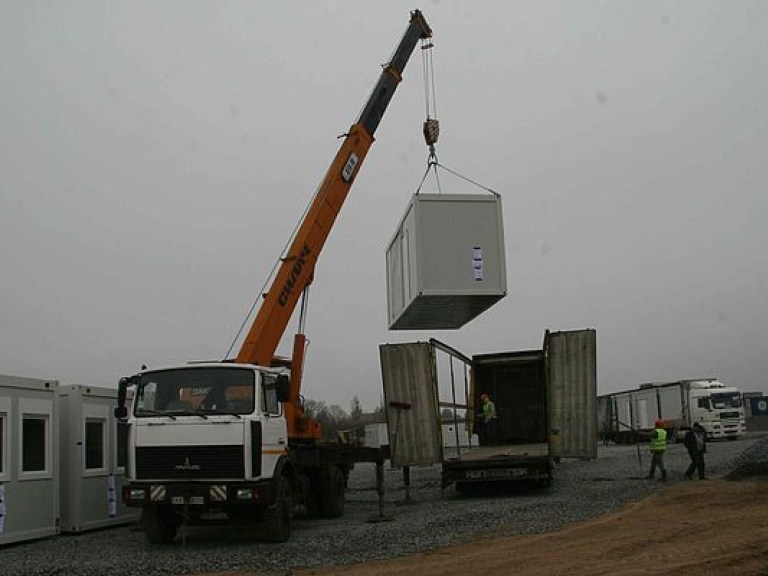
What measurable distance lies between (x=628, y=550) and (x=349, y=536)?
164 inches

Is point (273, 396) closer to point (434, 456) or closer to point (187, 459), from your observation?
point (187, 459)

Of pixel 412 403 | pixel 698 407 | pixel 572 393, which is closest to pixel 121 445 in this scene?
pixel 412 403

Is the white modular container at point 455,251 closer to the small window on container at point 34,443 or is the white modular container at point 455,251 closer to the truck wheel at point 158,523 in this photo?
the truck wheel at point 158,523

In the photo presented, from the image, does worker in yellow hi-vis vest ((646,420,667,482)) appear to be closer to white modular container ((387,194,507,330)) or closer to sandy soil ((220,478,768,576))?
sandy soil ((220,478,768,576))

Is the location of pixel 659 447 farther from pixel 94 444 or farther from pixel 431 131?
pixel 94 444

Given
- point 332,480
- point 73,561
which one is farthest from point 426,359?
point 73,561

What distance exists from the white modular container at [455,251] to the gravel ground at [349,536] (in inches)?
134

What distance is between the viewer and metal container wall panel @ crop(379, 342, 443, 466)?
15.8 m

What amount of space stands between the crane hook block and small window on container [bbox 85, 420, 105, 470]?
7.76 meters

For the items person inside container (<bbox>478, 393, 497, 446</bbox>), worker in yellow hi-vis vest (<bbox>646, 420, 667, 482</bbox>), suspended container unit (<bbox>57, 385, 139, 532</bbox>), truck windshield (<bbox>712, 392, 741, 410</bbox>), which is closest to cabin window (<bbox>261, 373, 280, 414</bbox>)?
suspended container unit (<bbox>57, 385, 139, 532</bbox>)

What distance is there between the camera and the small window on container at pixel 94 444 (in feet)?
47.0

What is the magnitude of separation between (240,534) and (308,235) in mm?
4828

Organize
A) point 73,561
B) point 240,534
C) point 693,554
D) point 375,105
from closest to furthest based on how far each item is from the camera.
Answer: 1. point 693,554
2. point 73,561
3. point 240,534
4. point 375,105

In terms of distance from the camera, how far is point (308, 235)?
13.9 metres
